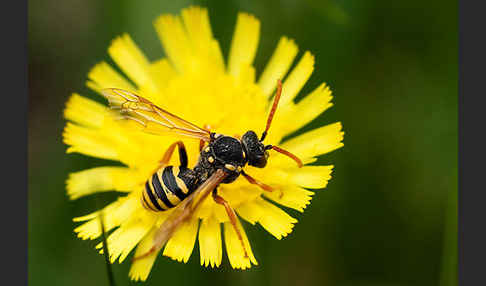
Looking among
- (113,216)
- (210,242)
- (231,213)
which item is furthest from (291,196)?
(113,216)

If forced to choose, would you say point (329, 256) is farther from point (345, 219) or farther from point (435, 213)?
point (435, 213)

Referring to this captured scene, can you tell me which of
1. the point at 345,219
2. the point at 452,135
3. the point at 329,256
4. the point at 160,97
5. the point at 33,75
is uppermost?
the point at 33,75

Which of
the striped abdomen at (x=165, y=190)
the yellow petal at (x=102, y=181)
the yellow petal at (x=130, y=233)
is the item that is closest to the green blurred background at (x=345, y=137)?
the yellow petal at (x=102, y=181)

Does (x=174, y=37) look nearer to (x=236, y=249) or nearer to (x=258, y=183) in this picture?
(x=258, y=183)

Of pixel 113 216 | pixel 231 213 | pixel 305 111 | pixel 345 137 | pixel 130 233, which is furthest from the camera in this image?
pixel 345 137

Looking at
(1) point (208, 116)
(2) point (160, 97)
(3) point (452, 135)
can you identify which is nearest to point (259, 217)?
(1) point (208, 116)

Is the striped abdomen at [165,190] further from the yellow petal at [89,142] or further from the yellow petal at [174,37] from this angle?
the yellow petal at [174,37]

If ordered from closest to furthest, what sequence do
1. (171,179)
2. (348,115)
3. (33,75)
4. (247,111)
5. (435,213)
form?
1. (171,179)
2. (247,111)
3. (435,213)
4. (348,115)
5. (33,75)
